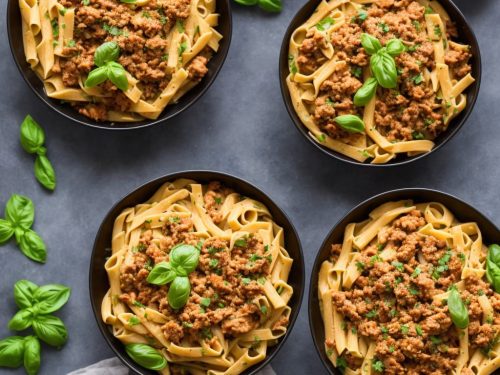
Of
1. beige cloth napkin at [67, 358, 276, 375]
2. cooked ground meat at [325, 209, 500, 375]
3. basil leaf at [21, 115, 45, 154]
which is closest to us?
cooked ground meat at [325, 209, 500, 375]

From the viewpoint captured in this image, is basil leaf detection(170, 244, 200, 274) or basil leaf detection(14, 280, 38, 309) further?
basil leaf detection(14, 280, 38, 309)

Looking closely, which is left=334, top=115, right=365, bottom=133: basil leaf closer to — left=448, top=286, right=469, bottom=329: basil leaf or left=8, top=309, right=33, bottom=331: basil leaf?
left=448, top=286, right=469, bottom=329: basil leaf

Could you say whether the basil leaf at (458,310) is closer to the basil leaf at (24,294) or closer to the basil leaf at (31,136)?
the basil leaf at (24,294)

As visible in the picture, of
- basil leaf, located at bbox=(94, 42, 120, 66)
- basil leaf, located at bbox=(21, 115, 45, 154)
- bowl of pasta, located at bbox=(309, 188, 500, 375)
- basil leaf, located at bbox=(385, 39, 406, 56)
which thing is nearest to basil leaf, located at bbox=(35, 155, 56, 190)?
basil leaf, located at bbox=(21, 115, 45, 154)

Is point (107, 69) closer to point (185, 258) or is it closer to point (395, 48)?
point (185, 258)

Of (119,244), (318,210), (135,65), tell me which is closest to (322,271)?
(318,210)
